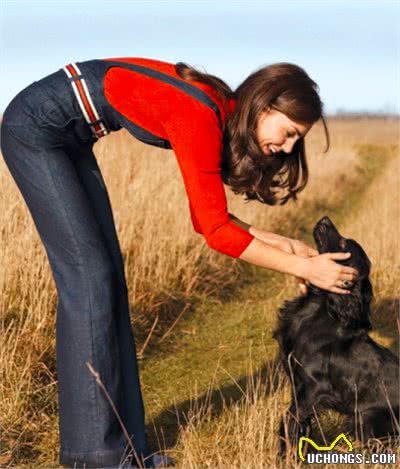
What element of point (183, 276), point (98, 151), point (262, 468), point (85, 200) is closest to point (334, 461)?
point (262, 468)

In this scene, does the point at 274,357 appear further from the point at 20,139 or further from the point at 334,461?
the point at 20,139

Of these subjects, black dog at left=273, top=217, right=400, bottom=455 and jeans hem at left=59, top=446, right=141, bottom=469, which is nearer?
jeans hem at left=59, top=446, right=141, bottom=469

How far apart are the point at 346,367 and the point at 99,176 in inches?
62.8

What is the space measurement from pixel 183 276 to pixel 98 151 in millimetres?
2109

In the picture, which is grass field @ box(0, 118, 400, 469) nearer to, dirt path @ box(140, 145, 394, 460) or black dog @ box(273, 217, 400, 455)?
dirt path @ box(140, 145, 394, 460)

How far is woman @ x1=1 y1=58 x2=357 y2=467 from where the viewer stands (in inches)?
127

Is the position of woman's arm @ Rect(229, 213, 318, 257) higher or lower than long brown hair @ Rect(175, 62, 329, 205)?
lower

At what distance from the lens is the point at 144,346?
5414mm
